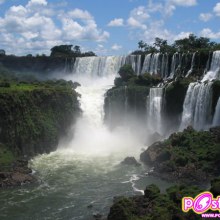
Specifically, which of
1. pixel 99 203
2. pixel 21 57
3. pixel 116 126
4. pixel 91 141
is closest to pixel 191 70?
pixel 116 126

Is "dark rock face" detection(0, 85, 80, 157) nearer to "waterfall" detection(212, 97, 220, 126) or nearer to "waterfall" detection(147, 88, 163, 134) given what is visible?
"waterfall" detection(147, 88, 163, 134)

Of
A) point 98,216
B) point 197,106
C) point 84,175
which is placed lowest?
point 98,216

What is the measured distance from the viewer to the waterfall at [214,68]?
51.6m

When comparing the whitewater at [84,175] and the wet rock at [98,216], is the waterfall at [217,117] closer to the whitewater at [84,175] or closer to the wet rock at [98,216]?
the whitewater at [84,175]

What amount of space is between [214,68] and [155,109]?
9224 millimetres

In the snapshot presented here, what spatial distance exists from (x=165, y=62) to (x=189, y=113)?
1416 centimetres

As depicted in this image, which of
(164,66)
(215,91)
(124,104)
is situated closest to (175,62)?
(164,66)

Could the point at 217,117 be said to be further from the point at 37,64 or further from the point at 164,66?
the point at 37,64

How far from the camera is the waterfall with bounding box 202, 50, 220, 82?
169ft

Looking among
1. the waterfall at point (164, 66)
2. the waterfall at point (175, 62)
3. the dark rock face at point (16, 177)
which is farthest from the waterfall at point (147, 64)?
the dark rock face at point (16, 177)

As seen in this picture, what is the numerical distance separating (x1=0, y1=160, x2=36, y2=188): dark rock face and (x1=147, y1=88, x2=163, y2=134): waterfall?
17.1 m

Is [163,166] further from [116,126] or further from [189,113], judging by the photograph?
[116,126]

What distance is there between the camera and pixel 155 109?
49562 mm

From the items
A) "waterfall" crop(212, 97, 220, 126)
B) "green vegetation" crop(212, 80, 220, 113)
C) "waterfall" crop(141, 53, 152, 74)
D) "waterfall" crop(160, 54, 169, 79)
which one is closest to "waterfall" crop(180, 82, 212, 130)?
"green vegetation" crop(212, 80, 220, 113)
